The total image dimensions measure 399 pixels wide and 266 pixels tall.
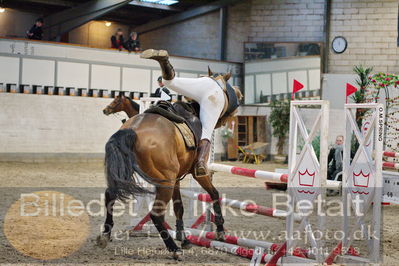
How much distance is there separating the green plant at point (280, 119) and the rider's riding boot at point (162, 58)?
13075 mm

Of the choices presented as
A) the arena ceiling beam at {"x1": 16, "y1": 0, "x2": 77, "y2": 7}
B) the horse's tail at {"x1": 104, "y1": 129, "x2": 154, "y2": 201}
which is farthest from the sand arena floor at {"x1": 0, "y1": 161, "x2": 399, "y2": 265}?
the arena ceiling beam at {"x1": 16, "y1": 0, "x2": 77, "y2": 7}

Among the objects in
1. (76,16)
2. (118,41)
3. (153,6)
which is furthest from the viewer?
(153,6)

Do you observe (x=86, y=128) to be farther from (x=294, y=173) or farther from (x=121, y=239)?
(x=294, y=173)

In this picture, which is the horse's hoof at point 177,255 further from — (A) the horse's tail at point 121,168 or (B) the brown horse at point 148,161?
(A) the horse's tail at point 121,168

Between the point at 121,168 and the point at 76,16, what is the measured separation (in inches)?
586

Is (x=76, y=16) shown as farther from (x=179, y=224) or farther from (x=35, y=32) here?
(x=179, y=224)

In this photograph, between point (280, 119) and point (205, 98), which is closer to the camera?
point (205, 98)

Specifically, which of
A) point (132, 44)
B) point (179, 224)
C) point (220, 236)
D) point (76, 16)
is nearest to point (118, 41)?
point (132, 44)

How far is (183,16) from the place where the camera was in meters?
20.3

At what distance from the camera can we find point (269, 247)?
449cm

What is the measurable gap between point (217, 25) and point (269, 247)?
633 inches

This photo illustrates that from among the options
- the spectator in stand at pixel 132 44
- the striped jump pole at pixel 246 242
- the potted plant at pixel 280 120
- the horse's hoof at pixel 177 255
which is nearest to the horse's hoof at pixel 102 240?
the horse's hoof at pixel 177 255

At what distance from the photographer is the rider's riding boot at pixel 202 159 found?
4672 mm

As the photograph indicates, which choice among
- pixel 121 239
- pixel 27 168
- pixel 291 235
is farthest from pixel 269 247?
pixel 27 168
